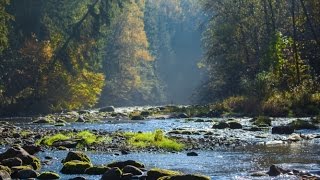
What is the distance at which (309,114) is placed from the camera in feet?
135

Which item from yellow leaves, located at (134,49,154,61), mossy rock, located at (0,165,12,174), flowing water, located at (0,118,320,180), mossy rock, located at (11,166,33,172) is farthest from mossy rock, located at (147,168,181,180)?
yellow leaves, located at (134,49,154,61)

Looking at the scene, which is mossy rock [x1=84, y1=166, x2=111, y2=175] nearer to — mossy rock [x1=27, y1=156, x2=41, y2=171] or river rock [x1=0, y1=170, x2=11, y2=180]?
mossy rock [x1=27, y1=156, x2=41, y2=171]

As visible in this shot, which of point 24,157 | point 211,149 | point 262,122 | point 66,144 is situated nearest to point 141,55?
point 262,122

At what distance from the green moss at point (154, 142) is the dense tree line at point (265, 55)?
17.5 metres

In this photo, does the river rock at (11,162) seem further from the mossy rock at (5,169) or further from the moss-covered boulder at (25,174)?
the moss-covered boulder at (25,174)

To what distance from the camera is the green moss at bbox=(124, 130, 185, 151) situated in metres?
24.7

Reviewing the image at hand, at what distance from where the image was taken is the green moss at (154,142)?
81.2 ft

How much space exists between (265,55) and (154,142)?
96.5ft

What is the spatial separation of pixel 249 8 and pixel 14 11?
78.1ft

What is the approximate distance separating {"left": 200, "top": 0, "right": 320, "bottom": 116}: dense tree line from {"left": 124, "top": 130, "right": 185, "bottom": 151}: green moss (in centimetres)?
1752

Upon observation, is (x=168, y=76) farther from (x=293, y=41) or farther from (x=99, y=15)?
(x=293, y=41)

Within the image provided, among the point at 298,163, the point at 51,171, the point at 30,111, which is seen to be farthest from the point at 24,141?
the point at 30,111

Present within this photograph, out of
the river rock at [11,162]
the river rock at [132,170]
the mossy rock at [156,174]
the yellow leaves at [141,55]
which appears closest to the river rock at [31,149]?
the river rock at [11,162]

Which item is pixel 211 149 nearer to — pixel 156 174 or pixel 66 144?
pixel 66 144
